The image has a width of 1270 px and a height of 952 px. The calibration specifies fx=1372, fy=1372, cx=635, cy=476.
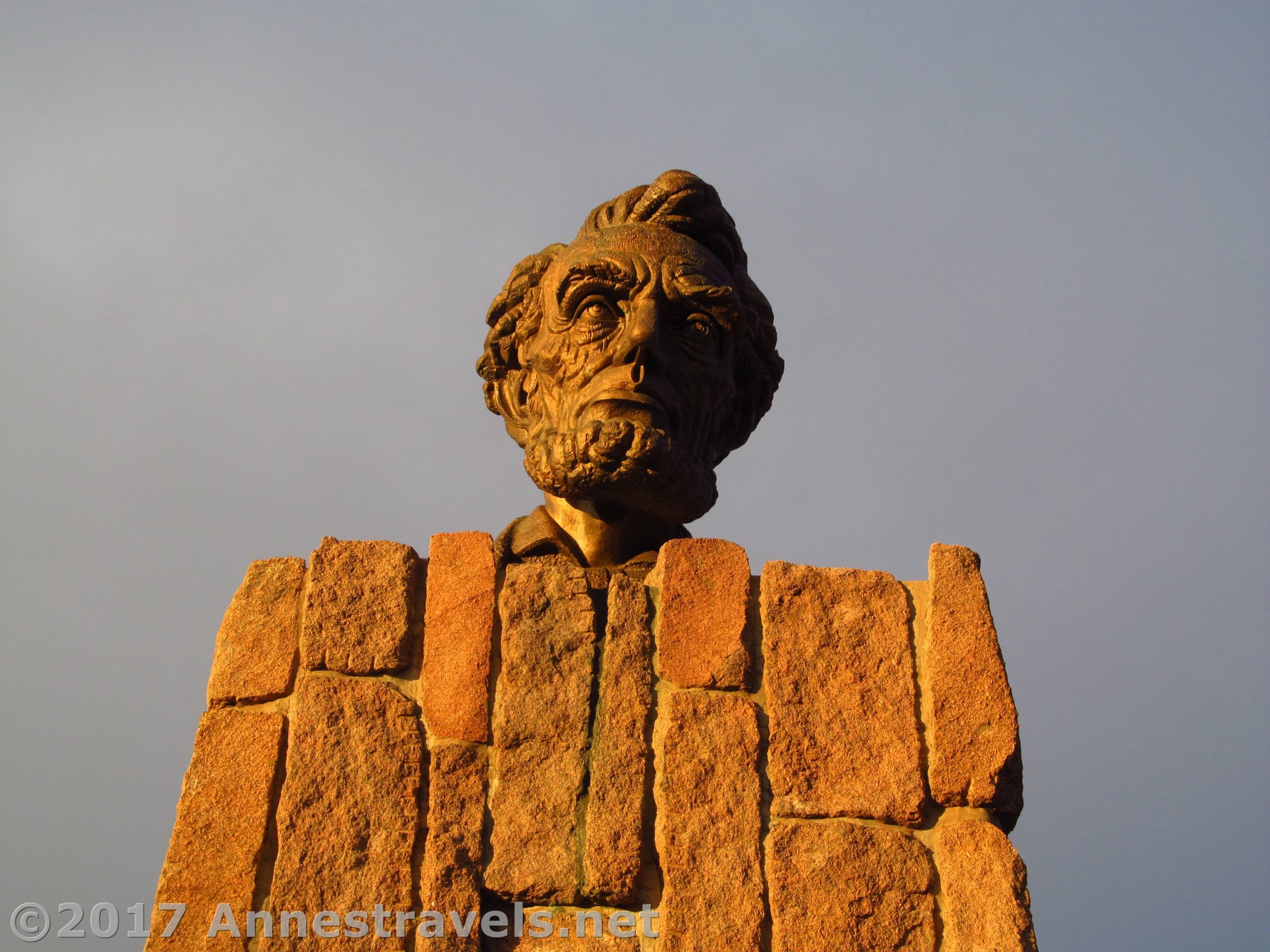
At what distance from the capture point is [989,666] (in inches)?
149

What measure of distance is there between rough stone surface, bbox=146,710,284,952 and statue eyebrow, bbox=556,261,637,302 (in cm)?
196

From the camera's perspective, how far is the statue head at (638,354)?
451cm

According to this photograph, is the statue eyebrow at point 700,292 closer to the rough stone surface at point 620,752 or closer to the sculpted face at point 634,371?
the sculpted face at point 634,371

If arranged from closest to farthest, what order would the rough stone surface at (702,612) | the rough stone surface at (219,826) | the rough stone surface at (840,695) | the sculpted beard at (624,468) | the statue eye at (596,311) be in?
1. the rough stone surface at (219,826)
2. the rough stone surface at (840,695)
3. the rough stone surface at (702,612)
4. the sculpted beard at (624,468)
5. the statue eye at (596,311)

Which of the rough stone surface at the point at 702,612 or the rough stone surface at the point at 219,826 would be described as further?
the rough stone surface at the point at 702,612

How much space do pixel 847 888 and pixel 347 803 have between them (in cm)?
128

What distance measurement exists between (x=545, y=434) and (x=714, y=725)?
5.00 feet

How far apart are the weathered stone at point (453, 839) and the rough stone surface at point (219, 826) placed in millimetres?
423

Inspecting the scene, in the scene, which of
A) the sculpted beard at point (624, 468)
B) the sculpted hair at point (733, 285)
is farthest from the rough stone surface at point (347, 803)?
the sculpted hair at point (733, 285)

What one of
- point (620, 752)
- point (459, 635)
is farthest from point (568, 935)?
point (459, 635)

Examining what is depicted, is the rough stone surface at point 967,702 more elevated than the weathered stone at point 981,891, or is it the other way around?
the rough stone surface at point 967,702

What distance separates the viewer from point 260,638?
3787 mm

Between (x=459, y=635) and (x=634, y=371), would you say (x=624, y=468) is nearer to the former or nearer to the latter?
(x=634, y=371)

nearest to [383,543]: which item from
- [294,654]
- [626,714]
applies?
[294,654]
